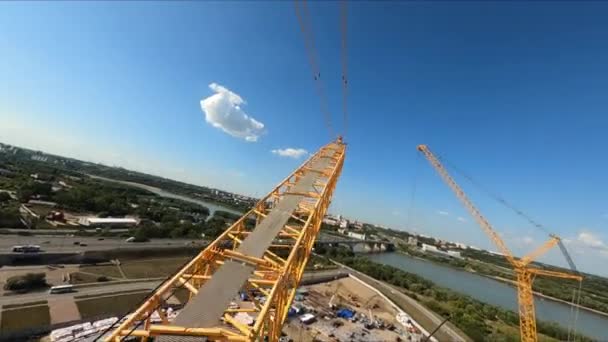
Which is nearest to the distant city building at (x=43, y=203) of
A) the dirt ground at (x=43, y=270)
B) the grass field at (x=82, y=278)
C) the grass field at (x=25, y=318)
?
the dirt ground at (x=43, y=270)

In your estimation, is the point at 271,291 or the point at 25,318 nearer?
the point at 271,291

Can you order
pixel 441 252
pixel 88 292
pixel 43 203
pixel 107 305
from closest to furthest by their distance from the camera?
pixel 107 305 → pixel 88 292 → pixel 43 203 → pixel 441 252

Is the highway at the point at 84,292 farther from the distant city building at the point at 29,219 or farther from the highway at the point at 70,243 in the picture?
the distant city building at the point at 29,219

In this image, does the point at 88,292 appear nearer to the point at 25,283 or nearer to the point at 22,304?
the point at 22,304

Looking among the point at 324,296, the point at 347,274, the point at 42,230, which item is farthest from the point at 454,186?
the point at 42,230

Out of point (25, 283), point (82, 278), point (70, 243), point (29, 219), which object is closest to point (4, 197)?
point (29, 219)

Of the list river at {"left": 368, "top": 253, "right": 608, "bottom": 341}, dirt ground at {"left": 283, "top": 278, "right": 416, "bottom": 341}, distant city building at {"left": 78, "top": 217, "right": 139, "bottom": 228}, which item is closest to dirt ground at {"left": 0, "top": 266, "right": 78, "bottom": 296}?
distant city building at {"left": 78, "top": 217, "right": 139, "bottom": 228}
